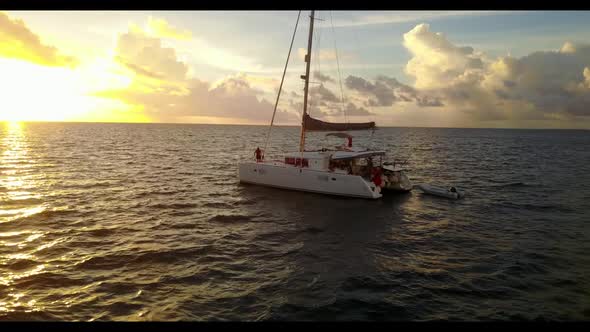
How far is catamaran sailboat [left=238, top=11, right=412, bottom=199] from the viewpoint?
2450cm

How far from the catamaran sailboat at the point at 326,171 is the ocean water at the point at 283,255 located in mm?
852

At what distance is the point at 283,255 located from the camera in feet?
48.0

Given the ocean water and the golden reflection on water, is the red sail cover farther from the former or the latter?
the golden reflection on water

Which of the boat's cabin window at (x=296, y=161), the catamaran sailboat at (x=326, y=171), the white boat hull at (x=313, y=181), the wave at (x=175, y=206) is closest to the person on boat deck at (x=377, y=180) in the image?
the catamaran sailboat at (x=326, y=171)

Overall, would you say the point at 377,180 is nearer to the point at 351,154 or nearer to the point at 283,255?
the point at 351,154

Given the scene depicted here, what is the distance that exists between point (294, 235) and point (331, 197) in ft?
27.1

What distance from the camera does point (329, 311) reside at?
10.4 meters

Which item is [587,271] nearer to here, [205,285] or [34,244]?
[205,285]

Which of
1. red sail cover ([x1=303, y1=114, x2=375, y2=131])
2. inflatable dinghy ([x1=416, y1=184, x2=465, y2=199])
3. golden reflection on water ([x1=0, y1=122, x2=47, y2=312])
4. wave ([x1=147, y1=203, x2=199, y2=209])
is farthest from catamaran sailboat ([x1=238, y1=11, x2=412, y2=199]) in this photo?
golden reflection on water ([x1=0, y1=122, x2=47, y2=312])

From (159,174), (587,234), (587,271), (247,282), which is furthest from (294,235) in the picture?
(159,174)

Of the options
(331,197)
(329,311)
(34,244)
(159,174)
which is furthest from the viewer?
(159,174)

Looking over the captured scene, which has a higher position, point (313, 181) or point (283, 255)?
point (313, 181)

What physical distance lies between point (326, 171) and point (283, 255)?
10989mm

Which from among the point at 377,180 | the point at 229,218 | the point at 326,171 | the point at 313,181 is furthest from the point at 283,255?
the point at 377,180
